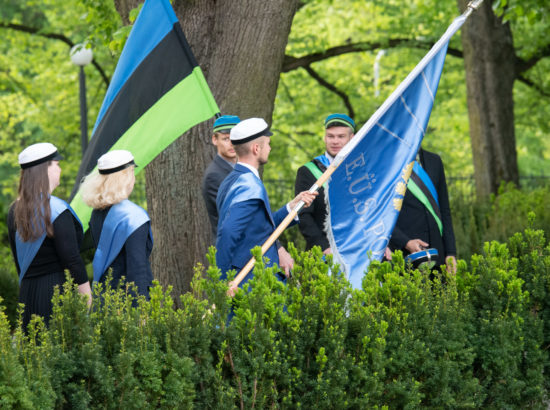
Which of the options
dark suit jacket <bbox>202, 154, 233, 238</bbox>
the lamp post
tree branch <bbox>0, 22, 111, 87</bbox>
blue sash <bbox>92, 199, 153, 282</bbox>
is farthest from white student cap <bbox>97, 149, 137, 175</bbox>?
tree branch <bbox>0, 22, 111, 87</bbox>

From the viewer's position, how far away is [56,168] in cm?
489

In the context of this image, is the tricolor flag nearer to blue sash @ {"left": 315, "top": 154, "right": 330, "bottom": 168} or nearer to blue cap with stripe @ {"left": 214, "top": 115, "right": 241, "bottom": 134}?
blue cap with stripe @ {"left": 214, "top": 115, "right": 241, "bottom": 134}

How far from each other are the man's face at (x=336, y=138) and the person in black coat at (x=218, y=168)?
29.7 inches

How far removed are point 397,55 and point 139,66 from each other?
52.9 feet

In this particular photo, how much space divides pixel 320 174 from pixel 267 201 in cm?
128

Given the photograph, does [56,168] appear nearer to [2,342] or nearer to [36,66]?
[2,342]

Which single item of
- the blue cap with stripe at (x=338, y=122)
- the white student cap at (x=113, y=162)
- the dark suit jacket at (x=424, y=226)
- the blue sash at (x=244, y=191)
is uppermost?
the blue cap with stripe at (x=338, y=122)

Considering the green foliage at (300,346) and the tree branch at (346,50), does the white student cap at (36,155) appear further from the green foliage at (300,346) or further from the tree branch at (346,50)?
the tree branch at (346,50)

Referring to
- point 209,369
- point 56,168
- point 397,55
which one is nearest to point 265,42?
point 56,168

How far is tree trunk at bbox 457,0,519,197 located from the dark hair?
10.0 meters

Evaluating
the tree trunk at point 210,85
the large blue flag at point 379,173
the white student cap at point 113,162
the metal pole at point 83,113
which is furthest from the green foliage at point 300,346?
the metal pole at point 83,113

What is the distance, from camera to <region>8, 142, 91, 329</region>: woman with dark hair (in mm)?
4719

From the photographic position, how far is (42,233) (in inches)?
187

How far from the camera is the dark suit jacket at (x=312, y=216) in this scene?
588 cm
